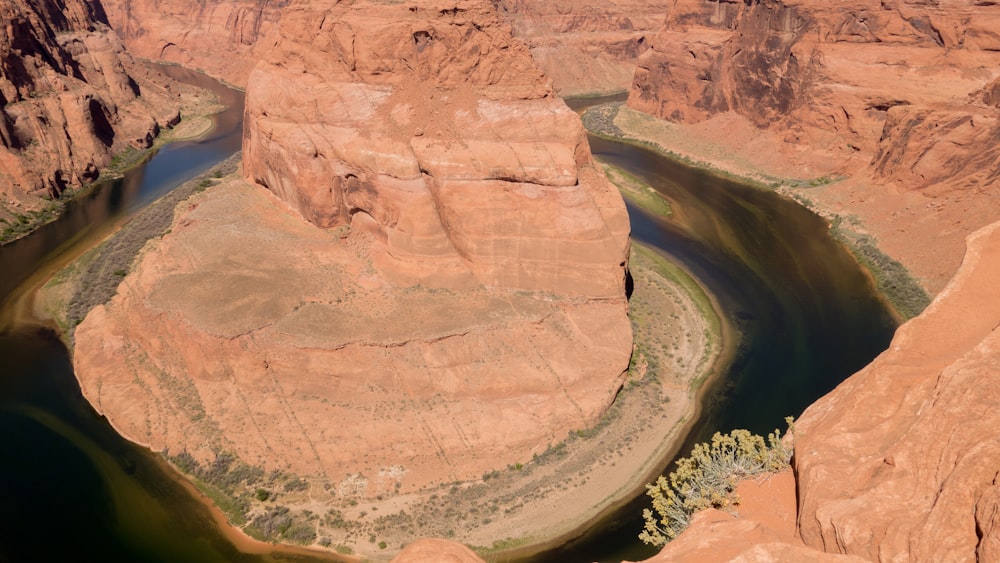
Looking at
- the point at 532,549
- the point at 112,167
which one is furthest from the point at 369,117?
the point at 112,167

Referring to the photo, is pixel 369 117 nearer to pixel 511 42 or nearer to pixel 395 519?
pixel 511 42

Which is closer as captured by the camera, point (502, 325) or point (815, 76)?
point (502, 325)

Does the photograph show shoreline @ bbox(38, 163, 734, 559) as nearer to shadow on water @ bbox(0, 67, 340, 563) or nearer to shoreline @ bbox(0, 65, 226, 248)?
shadow on water @ bbox(0, 67, 340, 563)

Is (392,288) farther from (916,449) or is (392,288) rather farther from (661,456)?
(916,449)

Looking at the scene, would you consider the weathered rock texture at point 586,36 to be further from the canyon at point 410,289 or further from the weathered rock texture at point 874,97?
the canyon at point 410,289

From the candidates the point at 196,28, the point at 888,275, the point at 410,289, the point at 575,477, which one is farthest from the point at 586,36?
the point at 575,477

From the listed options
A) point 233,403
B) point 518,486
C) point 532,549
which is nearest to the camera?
point 532,549
